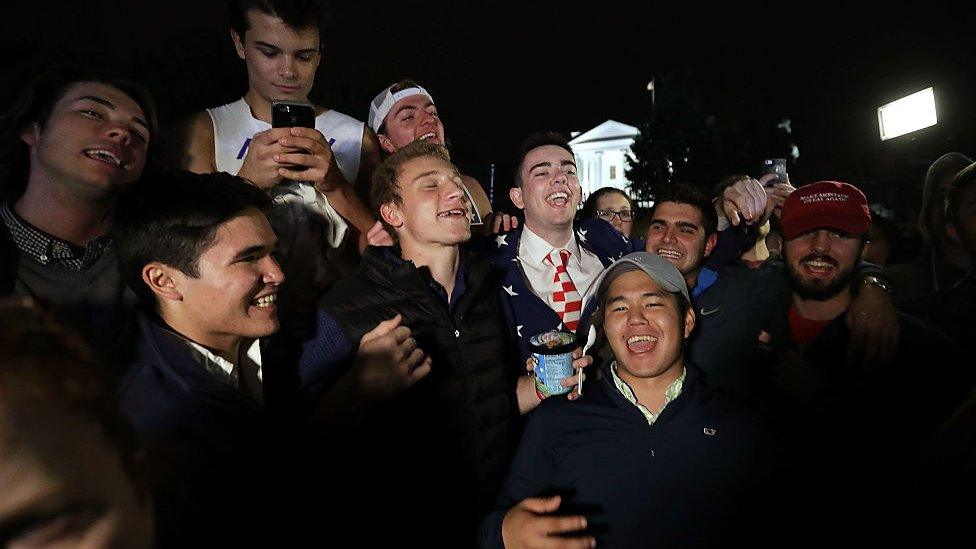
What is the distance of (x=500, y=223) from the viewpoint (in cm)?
452

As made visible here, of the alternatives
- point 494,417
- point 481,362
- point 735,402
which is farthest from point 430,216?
point 735,402

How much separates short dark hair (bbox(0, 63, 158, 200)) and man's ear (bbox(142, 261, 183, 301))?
3.05ft

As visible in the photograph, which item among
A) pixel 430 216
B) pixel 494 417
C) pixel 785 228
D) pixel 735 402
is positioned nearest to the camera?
pixel 735 402

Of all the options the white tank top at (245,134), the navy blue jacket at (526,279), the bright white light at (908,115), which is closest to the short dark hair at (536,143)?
the navy blue jacket at (526,279)

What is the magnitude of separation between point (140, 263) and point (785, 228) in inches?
153

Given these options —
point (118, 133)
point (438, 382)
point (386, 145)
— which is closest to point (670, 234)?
point (438, 382)

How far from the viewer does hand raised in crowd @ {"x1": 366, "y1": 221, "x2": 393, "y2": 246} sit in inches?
136

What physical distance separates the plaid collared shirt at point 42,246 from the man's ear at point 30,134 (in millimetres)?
336

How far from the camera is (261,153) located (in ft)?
8.90

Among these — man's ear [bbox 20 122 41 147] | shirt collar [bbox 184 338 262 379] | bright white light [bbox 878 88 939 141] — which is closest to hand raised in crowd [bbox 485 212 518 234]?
shirt collar [bbox 184 338 262 379]

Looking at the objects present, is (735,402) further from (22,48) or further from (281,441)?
(22,48)

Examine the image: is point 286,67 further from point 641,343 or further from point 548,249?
point 641,343

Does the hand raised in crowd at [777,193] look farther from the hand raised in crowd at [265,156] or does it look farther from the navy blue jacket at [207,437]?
the navy blue jacket at [207,437]

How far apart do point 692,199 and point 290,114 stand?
3.10 meters
